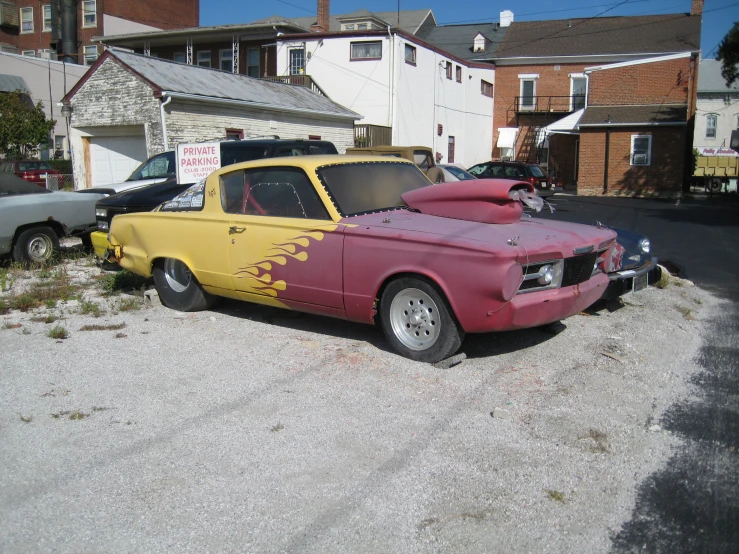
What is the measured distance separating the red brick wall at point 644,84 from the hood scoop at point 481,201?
91.7 ft

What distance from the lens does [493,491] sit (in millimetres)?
3621

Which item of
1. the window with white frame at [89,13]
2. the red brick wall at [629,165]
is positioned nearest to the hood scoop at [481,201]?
the red brick wall at [629,165]

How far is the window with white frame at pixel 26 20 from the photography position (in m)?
48.7

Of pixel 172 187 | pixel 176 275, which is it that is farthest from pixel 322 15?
pixel 176 275

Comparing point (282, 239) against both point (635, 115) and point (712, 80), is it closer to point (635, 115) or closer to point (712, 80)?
point (635, 115)

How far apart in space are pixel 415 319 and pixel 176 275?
2.99m

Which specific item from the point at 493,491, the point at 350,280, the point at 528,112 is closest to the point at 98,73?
the point at 350,280

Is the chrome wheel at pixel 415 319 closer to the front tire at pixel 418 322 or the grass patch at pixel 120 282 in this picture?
the front tire at pixel 418 322

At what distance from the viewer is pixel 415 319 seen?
5.48 metres

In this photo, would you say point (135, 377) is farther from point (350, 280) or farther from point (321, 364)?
point (350, 280)

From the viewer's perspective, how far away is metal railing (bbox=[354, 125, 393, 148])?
88.9ft

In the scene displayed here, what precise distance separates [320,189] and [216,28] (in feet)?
97.7

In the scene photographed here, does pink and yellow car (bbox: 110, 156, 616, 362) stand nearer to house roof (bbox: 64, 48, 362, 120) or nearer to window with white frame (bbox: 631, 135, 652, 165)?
house roof (bbox: 64, 48, 362, 120)

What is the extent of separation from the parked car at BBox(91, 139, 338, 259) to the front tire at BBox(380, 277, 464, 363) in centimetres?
533
